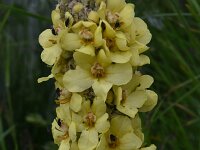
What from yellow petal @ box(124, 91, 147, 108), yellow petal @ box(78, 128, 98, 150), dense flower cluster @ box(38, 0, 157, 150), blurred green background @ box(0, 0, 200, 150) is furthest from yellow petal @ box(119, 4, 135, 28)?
blurred green background @ box(0, 0, 200, 150)

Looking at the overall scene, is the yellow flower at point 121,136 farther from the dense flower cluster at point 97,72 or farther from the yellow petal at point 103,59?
the yellow petal at point 103,59

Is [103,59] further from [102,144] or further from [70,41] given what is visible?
[102,144]

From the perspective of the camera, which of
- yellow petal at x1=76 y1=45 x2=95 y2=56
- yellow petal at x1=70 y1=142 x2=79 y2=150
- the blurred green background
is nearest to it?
yellow petal at x1=76 y1=45 x2=95 y2=56

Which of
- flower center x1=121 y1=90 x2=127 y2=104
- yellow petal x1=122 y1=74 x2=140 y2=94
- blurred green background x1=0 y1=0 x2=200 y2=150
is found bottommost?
blurred green background x1=0 y1=0 x2=200 y2=150

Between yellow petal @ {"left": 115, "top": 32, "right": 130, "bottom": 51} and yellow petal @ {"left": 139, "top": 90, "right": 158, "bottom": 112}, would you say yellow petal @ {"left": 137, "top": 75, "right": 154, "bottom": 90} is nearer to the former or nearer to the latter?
yellow petal @ {"left": 139, "top": 90, "right": 158, "bottom": 112}

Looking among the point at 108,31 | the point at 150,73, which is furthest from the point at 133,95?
the point at 150,73

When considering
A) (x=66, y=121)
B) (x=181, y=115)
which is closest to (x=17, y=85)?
(x=181, y=115)
